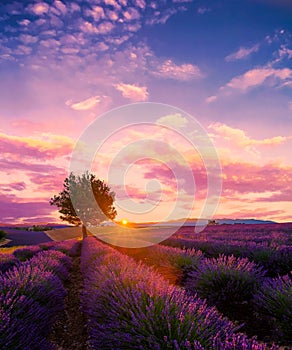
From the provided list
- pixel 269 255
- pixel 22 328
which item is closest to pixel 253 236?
pixel 269 255

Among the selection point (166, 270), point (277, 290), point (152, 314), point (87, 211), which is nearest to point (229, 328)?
point (152, 314)

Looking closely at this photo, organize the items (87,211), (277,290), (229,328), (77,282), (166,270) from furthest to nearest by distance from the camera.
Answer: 1. (87,211)
2. (77,282)
3. (166,270)
4. (277,290)
5. (229,328)

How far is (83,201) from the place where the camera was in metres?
31.5

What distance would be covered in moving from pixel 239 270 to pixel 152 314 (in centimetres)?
279

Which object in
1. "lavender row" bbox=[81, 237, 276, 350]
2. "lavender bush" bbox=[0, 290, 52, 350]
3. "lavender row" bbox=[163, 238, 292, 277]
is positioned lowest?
"lavender bush" bbox=[0, 290, 52, 350]

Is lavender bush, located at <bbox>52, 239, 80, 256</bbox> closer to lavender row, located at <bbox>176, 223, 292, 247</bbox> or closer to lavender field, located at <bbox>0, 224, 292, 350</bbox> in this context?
lavender row, located at <bbox>176, 223, 292, 247</bbox>

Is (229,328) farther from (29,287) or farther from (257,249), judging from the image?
(257,249)

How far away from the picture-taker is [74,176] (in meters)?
32.7

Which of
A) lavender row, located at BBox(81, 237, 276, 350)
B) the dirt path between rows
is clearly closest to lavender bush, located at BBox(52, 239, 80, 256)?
the dirt path between rows

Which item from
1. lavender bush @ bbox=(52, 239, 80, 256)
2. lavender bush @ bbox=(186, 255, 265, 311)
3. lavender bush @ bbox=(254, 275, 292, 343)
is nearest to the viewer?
lavender bush @ bbox=(254, 275, 292, 343)

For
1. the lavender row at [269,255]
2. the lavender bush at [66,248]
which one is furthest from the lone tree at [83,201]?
the lavender row at [269,255]

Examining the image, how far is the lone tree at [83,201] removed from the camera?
31.5 meters

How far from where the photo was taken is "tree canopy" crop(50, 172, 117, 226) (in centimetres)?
3153

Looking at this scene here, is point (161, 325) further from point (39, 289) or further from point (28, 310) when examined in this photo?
point (39, 289)
